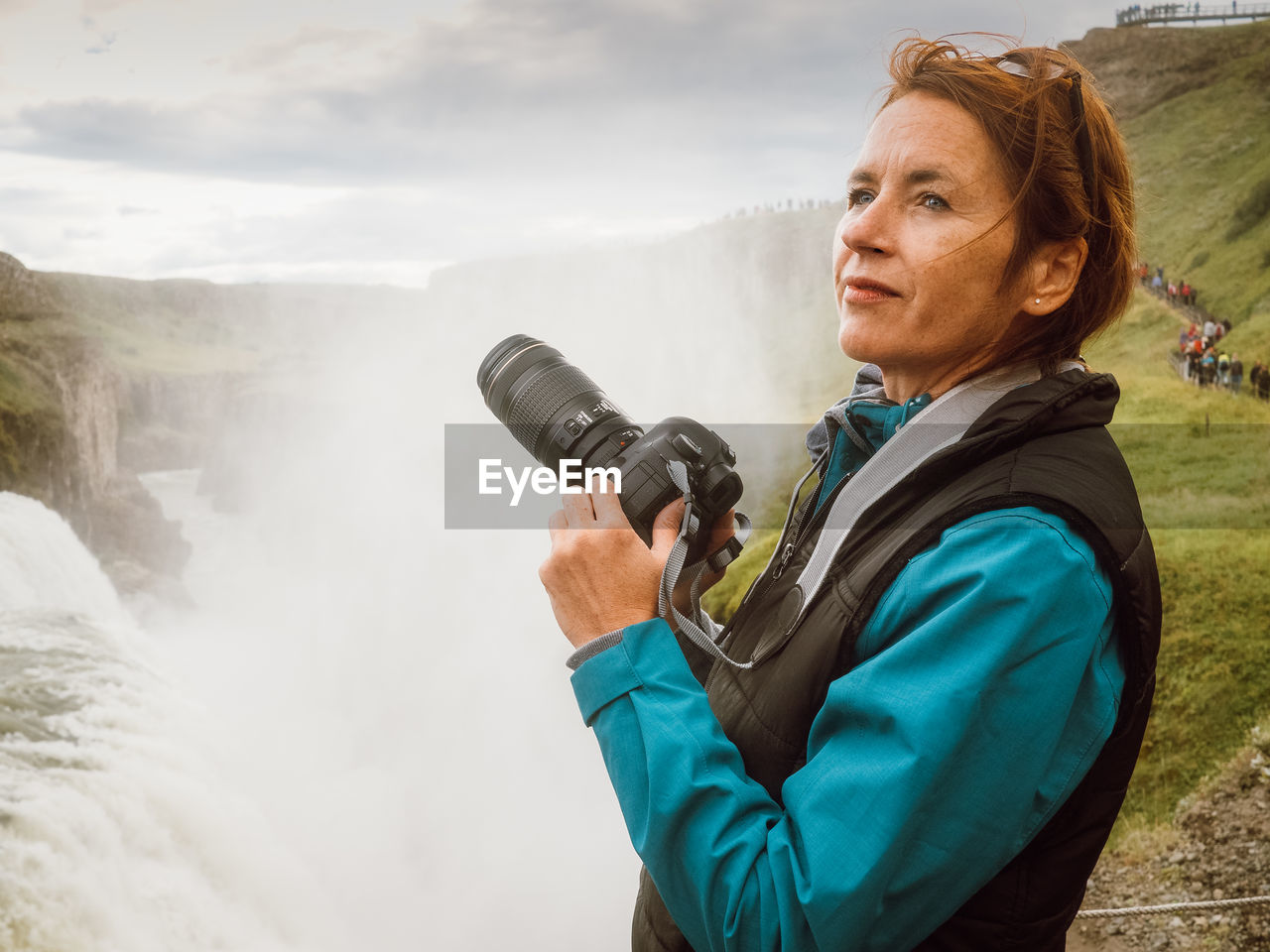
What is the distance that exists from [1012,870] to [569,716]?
23.6m

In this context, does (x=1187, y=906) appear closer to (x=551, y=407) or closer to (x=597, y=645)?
(x=551, y=407)

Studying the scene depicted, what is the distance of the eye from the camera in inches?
51.3

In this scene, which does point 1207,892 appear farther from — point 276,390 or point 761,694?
point 276,390

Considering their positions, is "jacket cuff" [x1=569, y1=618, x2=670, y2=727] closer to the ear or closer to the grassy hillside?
the ear

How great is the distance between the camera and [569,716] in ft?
77.4

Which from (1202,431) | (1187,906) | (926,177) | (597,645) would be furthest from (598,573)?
(1202,431)

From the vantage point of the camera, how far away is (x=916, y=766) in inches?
32.5

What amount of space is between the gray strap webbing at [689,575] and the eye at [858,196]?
19.7 inches


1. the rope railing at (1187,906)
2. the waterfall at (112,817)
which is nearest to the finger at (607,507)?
the rope railing at (1187,906)

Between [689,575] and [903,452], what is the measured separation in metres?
0.44

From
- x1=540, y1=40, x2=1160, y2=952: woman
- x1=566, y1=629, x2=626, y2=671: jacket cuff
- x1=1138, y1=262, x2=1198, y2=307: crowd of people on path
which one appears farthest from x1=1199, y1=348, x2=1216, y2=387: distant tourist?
x1=566, y1=629, x2=626, y2=671: jacket cuff

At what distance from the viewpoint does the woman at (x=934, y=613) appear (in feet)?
2.77

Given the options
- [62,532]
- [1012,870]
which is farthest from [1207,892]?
[62,532]

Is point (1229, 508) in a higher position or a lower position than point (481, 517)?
higher
